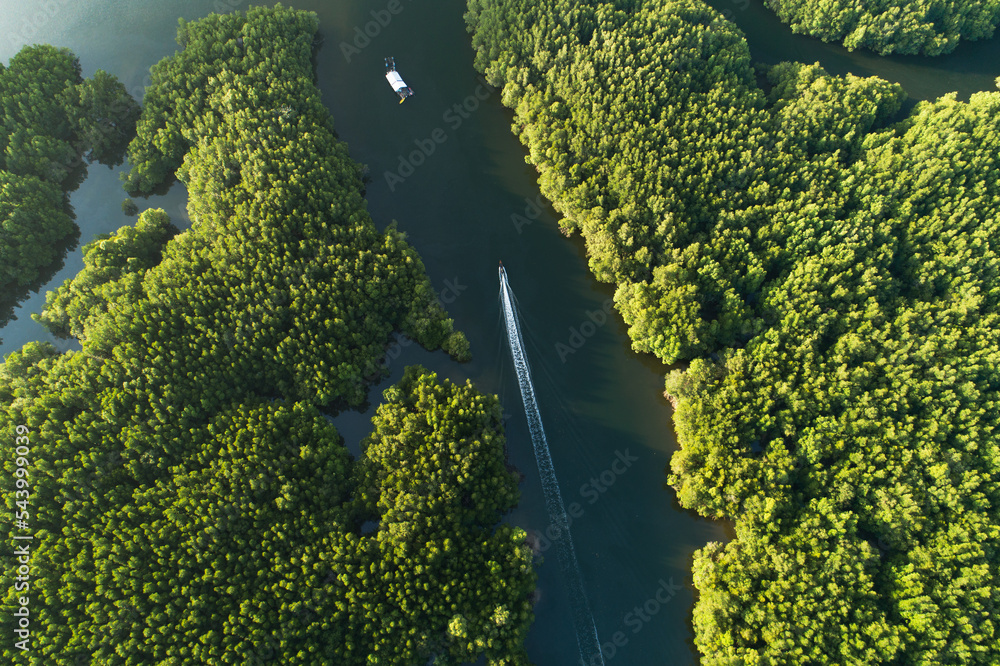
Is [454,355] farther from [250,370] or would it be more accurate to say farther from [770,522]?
[770,522]

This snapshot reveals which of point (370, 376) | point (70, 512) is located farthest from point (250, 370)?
point (70, 512)

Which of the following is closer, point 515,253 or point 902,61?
point 515,253

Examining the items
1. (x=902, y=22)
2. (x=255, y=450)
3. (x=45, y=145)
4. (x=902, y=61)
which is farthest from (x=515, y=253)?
(x=902, y=61)

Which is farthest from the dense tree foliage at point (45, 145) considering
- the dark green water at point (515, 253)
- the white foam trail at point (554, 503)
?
the white foam trail at point (554, 503)

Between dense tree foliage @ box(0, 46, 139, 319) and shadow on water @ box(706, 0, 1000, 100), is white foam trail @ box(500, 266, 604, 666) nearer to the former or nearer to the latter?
shadow on water @ box(706, 0, 1000, 100)

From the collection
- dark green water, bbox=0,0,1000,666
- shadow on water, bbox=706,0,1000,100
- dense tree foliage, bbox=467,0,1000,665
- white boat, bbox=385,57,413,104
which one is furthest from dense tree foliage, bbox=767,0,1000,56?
white boat, bbox=385,57,413,104

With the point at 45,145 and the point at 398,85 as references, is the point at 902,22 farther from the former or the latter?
the point at 45,145
